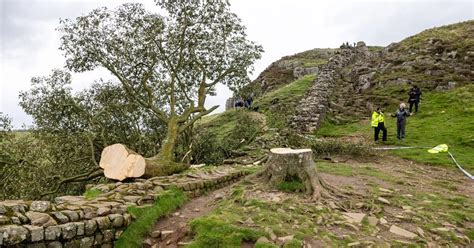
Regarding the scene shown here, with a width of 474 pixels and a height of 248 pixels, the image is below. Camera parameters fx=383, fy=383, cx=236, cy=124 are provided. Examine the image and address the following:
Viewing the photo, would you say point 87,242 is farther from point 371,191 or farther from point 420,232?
point 371,191

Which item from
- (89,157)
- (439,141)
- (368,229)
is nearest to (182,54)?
(89,157)

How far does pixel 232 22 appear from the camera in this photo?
66.3 feet

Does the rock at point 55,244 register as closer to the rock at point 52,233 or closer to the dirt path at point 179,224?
the rock at point 52,233

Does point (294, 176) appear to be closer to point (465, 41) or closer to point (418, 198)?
point (418, 198)

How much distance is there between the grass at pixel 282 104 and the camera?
1100 inches

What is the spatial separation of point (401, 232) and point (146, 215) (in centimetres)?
610

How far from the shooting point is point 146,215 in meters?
9.21

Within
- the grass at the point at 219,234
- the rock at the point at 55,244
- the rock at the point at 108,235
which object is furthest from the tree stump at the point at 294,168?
the rock at the point at 55,244

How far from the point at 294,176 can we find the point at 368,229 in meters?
2.93

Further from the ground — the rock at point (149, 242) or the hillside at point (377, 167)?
the hillside at point (377, 167)

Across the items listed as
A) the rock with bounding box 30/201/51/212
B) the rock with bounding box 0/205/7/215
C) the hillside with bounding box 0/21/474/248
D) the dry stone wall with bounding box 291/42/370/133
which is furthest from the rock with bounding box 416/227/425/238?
the dry stone wall with bounding box 291/42/370/133

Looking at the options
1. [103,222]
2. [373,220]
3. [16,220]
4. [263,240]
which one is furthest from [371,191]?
[16,220]

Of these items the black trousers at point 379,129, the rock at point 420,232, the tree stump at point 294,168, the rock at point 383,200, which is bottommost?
the rock at point 420,232

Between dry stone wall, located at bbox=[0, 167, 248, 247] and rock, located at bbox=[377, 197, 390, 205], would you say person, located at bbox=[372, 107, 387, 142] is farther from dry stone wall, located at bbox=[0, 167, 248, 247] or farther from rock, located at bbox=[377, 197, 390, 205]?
dry stone wall, located at bbox=[0, 167, 248, 247]
